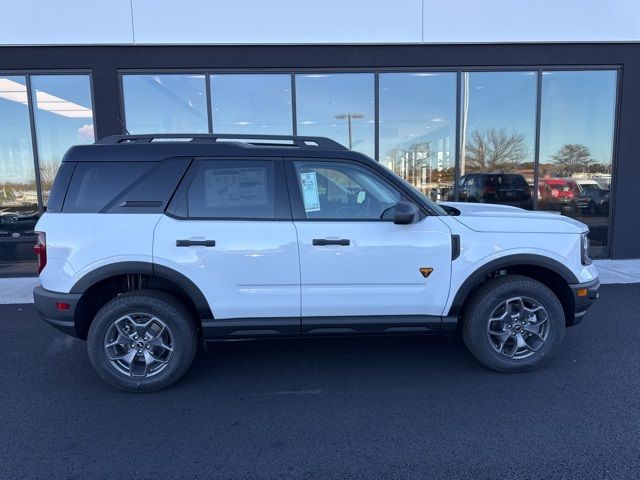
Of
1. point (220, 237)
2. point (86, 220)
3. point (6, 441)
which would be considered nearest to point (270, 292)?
point (220, 237)

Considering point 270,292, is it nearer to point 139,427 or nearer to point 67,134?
point 139,427

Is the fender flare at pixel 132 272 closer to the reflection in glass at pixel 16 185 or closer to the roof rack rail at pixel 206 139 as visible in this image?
the roof rack rail at pixel 206 139

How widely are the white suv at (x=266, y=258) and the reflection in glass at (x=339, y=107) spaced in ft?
16.0

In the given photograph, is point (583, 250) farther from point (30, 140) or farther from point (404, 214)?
point (30, 140)

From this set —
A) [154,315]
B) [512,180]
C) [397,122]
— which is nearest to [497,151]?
[512,180]

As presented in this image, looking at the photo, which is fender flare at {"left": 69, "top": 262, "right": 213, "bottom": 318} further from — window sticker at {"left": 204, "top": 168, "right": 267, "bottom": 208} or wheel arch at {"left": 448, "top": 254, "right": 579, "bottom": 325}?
Answer: wheel arch at {"left": 448, "top": 254, "right": 579, "bottom": 325}

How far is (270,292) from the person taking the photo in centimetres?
325

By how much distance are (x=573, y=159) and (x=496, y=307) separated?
640 cm

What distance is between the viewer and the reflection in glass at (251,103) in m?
7.77

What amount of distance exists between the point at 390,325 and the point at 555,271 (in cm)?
142

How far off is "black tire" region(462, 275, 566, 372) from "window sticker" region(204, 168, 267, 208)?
6.30 ft

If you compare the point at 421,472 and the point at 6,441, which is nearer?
the point at 421,472

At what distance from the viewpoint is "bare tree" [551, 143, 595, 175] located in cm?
821

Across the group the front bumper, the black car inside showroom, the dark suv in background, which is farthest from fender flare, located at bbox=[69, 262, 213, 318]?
the dark suv in background
